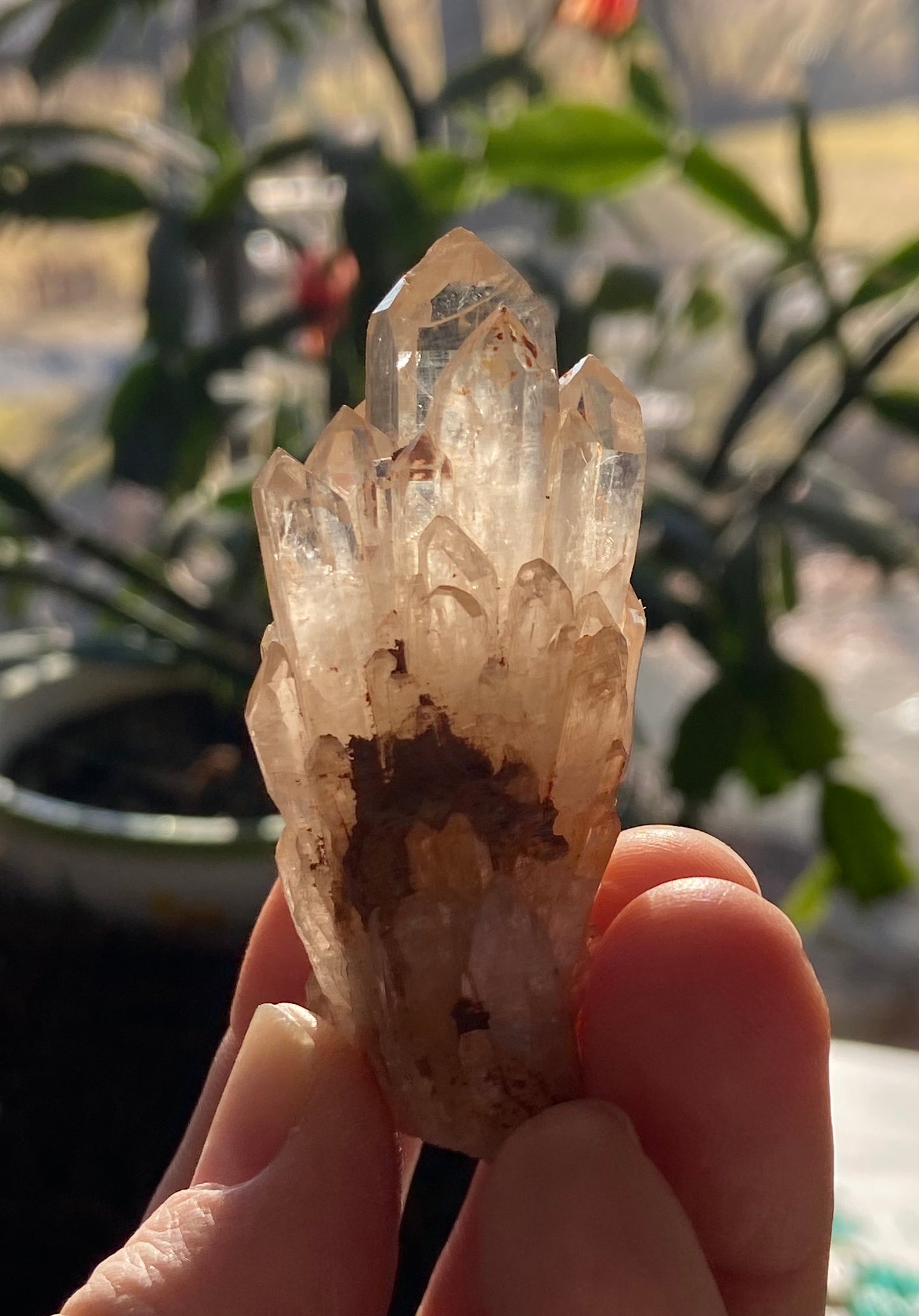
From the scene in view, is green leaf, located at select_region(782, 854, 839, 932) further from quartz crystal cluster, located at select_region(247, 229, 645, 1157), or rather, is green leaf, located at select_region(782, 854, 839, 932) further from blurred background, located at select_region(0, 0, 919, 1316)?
quartz crystal cluster, located at select_region(247, 229, 645, 1157)

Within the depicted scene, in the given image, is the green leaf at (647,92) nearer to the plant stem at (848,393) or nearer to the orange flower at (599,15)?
the orange flower at (599,15)

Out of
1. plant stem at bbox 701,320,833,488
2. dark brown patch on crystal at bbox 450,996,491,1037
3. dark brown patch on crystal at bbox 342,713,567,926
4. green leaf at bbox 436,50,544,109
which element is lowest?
dark brown patch on crystal at bbox 450,996,491,1037

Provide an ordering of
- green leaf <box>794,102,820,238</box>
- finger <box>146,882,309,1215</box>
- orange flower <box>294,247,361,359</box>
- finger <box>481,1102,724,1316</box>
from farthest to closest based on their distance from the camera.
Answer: orange flower <box>294,247,361,359</box> < green leaf <box>794,102,820,238</box> < finger <box>146,882,309,1215</box> < finger <box>481,1102,724,1316</box>

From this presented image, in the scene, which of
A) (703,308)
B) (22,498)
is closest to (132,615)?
(22,498)

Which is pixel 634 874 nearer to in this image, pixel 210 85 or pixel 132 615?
pixel 132 615

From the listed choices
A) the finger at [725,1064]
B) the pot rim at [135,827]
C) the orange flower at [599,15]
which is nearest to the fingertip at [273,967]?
the finger at [725,1064]

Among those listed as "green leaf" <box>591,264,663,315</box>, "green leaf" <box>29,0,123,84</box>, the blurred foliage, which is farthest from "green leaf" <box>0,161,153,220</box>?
"green leaf" <box>591,264,663,315</box>
